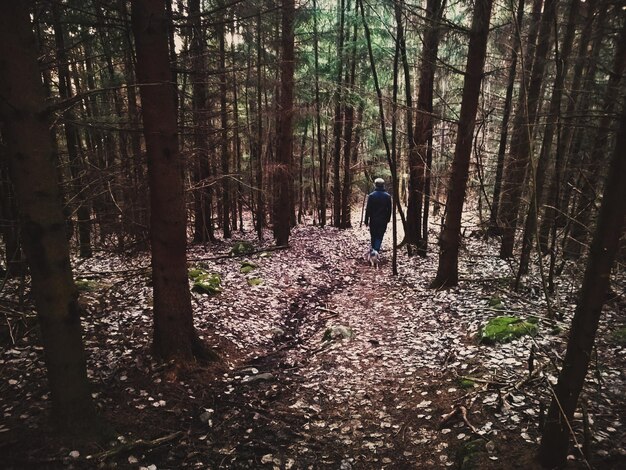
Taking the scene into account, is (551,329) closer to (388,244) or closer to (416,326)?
(416,326)

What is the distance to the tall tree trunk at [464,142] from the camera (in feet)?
23.9

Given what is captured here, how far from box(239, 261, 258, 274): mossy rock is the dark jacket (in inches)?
150

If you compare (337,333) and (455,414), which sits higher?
(455,414)

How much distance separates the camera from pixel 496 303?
289 inches

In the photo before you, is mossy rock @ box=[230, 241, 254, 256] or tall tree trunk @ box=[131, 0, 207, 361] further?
mossy rock @ box=[230, 241, 254, 256]

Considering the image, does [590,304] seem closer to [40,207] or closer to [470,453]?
[470,453]

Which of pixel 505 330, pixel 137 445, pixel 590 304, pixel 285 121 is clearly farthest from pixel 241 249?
pixel 590 304

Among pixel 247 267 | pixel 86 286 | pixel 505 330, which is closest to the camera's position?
pixel 505 330

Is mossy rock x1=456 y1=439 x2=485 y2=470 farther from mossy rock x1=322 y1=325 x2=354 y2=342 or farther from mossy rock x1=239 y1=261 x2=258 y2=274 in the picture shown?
mossy rock x1=239 y1=261 x2=258 y2=274

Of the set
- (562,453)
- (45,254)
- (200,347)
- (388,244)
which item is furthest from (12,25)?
(388,244)

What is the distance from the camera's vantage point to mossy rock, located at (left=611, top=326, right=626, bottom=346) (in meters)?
5.36

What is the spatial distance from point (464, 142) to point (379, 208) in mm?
4137

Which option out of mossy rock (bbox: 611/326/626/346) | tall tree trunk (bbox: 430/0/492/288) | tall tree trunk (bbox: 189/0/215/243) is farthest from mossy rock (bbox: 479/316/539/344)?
tall tree trunk (bbox: 189/0/215/243)

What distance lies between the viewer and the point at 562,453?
3090 mm
